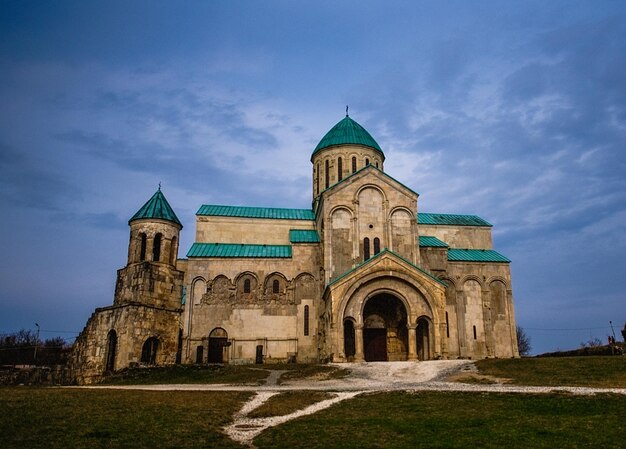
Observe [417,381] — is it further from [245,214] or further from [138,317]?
[245,214]

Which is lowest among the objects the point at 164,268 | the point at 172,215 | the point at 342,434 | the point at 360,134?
the point at 342,434

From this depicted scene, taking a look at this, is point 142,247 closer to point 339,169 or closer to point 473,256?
point 339,169

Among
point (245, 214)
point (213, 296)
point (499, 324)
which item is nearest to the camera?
point (213, 296)

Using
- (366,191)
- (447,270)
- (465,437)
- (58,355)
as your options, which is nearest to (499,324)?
(447,270)

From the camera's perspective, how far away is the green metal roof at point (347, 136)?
41781mm

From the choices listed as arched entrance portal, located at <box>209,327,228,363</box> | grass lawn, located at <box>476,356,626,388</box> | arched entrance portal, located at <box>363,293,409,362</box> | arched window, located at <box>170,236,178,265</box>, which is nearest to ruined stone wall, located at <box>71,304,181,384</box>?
arched window, located at <box>170,236,178,265</box>

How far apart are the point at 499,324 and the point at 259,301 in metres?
17.6

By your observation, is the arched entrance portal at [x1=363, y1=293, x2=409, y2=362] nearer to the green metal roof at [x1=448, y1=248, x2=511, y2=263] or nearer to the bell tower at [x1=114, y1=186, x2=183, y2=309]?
the green metal roof at [x1=448, y1=248, x2=511, y2=263]

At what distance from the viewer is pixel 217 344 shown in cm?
3550

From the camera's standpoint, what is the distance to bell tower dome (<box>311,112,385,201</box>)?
41.3 m

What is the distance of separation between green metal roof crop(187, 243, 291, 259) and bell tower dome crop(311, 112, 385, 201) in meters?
6.45

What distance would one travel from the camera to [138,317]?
30.3 metres

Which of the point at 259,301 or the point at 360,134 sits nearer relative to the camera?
the point at 259,301

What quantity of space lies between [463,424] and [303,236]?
26843 mm
